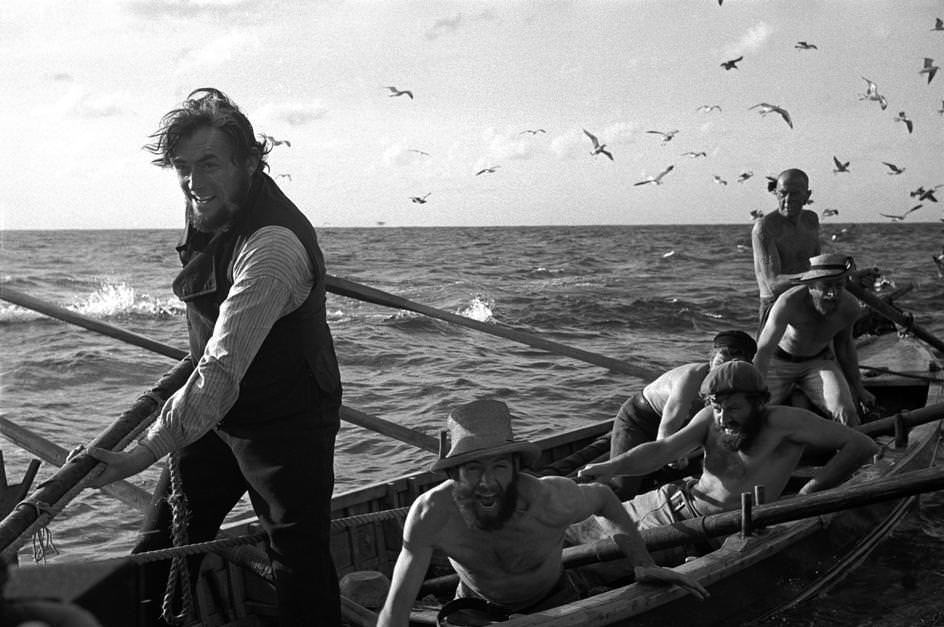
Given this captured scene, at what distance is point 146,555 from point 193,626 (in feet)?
5.05

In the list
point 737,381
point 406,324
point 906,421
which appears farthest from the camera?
point 406,324

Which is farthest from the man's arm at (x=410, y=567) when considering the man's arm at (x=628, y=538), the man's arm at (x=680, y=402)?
the man's arm at (x=680, y=402)

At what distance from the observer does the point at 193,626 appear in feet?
16.0

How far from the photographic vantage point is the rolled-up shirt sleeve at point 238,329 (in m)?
2.92

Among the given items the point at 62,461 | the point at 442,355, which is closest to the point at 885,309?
the point at 62,461

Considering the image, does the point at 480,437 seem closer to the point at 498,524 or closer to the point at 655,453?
the point at 498,524

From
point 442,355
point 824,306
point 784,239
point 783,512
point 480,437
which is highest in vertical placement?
point 784,239

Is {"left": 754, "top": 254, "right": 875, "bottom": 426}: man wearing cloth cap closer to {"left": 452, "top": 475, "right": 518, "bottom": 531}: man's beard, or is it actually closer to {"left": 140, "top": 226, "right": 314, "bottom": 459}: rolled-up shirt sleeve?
{"left": 452, "top": 475, "right": 518, "bottom": 531}: man's beard

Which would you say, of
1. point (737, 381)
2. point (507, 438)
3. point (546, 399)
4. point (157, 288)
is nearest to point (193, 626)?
point (507, 438)

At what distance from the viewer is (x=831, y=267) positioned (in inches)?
282

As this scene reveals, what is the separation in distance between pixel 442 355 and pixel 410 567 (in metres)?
14.8

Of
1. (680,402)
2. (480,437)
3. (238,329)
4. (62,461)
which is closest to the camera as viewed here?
(238,329)

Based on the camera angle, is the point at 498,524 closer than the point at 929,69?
Yes

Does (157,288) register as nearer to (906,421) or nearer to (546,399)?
(546,399)
